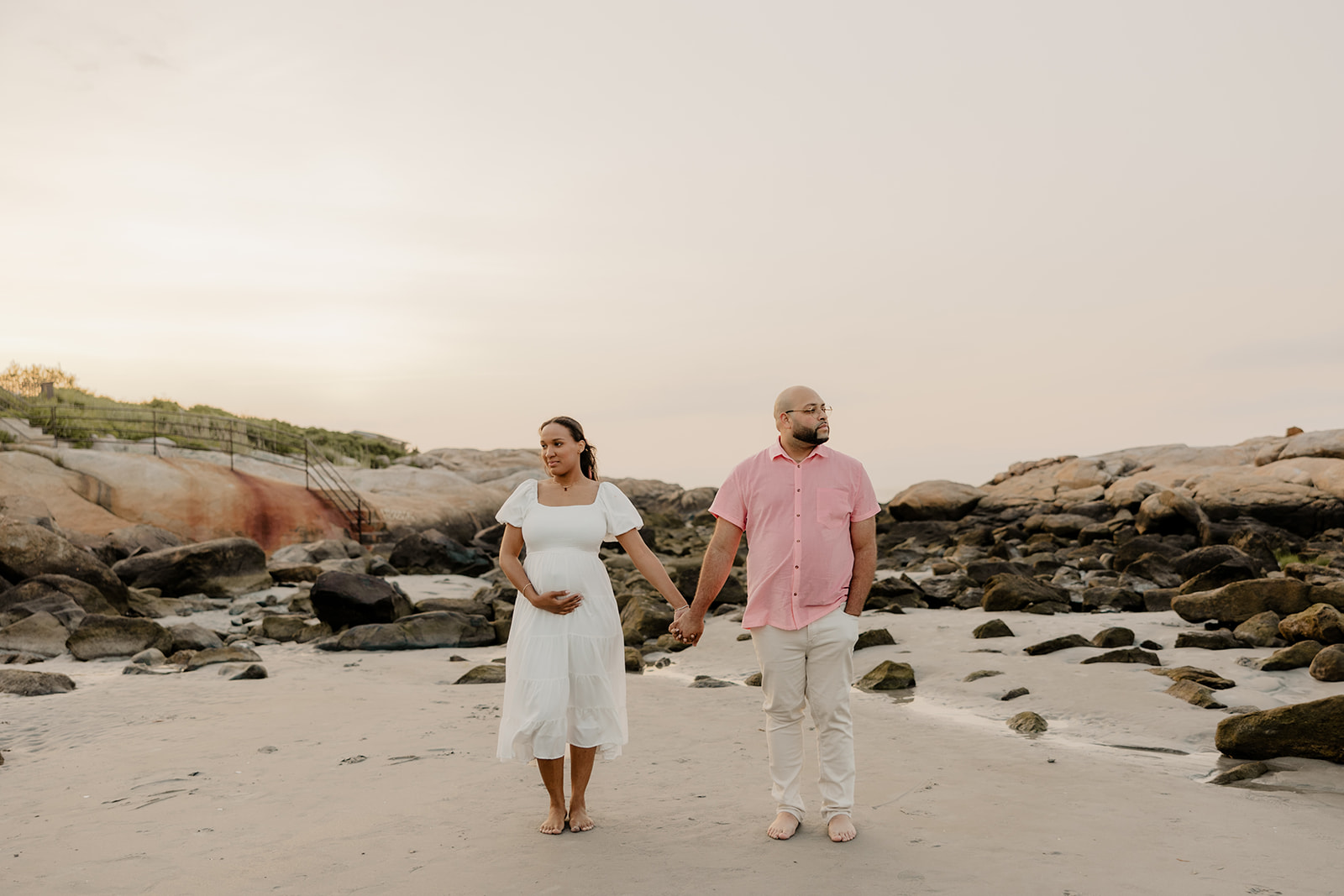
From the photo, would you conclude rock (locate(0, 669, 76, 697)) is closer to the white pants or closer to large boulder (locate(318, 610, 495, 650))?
large boulder (locate(318, 610, 495, 650))

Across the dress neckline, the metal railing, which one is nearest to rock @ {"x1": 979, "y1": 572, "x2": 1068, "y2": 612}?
the dress neckline

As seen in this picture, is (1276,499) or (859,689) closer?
(859,689)

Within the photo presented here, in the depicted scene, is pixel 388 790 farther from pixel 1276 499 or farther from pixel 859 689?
pixel 1276 499

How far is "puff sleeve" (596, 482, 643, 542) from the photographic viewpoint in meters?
5.18

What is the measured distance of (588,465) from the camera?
17.6 feet

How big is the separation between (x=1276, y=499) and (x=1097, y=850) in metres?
27.6

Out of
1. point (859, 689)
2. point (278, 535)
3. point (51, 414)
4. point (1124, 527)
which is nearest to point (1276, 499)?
point (1124, 527)

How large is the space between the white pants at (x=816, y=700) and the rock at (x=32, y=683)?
7.85 meters

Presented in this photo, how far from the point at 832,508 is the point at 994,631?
24.4 ft

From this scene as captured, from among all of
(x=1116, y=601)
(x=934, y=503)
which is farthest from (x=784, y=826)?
(x=934, y=503)

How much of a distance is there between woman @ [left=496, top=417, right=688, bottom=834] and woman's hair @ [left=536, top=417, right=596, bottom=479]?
0.04m

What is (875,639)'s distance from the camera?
1156 centimetres

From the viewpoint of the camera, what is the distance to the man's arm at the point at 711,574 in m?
4.93

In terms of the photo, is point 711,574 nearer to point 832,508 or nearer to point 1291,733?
point 832,508
